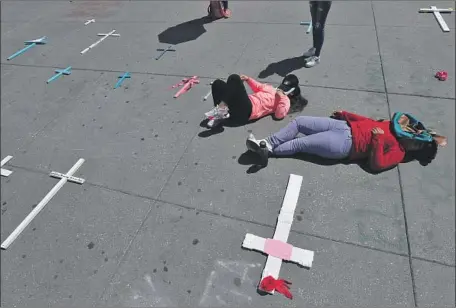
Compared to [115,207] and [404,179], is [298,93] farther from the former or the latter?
[115,207]

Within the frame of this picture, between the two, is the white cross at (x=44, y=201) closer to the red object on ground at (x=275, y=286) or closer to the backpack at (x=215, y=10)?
the red object on ground at (x=275, y=286)

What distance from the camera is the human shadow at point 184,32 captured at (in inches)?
263

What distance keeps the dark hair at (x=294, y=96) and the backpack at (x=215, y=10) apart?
3.30 metres

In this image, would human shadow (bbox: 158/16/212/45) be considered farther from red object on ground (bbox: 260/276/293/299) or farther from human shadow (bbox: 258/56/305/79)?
red object on ground (bbox: 260/276/293/299)

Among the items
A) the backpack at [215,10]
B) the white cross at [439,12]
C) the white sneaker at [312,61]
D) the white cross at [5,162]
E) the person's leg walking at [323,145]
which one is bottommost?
the white cross at [5,162]

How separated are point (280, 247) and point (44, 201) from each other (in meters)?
2.65

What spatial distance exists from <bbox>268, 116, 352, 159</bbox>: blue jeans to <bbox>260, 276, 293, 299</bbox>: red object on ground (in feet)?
4.92

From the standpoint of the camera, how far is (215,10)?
7082 mm

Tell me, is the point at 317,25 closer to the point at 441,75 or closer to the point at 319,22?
the point at 319,22

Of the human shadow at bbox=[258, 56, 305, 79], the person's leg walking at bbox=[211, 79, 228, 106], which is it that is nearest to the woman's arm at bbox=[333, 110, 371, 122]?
the person's leg walking at bbox=[211, 79, 228, 106]

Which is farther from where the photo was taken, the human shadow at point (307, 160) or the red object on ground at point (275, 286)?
the human shadow at point (307, 160)

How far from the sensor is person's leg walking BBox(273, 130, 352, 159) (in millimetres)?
3705

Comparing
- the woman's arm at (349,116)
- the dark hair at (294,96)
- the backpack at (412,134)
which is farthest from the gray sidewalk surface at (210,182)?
the woman's arm at (349,116)

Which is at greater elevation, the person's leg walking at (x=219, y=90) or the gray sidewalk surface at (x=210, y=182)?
the person's leg walking at (x=219, y=90)
